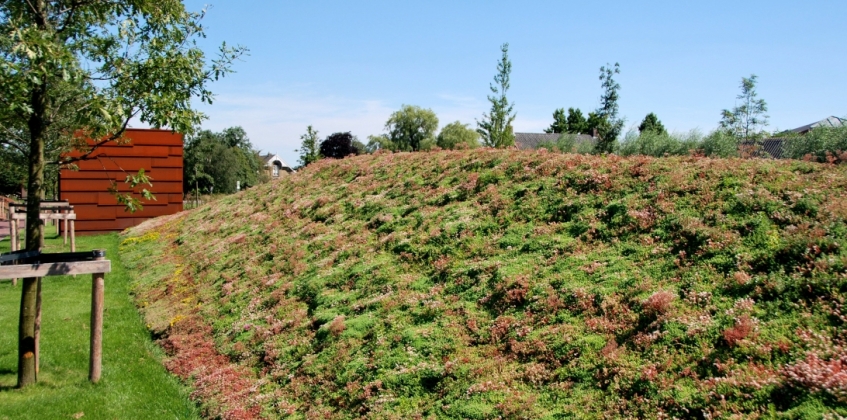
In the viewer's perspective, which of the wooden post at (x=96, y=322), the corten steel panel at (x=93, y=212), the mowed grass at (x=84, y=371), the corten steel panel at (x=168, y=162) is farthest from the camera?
the corten steel panel at (x=168, y=162)

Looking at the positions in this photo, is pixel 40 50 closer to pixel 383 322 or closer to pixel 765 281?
pixel 383 322

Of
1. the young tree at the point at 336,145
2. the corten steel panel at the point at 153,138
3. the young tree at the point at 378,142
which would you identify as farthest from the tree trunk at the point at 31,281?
the young tree at the point at 378,142

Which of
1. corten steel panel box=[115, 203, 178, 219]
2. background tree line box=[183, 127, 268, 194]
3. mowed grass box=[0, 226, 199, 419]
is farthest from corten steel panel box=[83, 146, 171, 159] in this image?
background tree line box=[183, 127, 268, 194]

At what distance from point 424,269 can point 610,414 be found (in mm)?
5956

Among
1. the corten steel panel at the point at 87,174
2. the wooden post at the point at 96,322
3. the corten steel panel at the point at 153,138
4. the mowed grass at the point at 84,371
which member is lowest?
the mowed grass at the point at 84,371

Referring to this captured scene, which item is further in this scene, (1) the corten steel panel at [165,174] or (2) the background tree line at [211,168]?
(2) the background tree line at [211,168]

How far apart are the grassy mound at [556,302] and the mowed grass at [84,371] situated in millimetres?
623

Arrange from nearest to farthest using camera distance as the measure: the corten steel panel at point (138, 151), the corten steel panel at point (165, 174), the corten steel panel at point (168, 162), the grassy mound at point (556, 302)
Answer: the grassy mound at point (556, 302)
the corten steel panel at point (138, 151)
the corten steel panel at point (168, 162)
the corten steel panel at point (165, 174)

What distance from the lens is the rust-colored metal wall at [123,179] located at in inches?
1247

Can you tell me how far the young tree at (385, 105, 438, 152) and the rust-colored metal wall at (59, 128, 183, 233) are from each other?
2110 inches

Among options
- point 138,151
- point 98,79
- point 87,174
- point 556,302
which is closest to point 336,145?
point 138,151

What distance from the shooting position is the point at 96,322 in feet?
31.9

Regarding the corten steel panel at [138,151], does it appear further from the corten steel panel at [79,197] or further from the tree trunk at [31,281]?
the tree trunk at [31,281]

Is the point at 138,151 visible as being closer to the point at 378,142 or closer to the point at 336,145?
the point at 336,145
